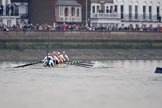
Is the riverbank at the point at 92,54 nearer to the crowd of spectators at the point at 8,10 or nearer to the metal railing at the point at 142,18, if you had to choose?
the crowd of spectators at the point at 8,10

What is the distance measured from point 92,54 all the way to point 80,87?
40.4 metres

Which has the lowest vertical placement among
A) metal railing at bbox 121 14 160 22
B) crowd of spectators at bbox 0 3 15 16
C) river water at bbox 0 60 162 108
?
river water at bbox 0 60 162 108

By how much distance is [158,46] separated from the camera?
112500 millimetres

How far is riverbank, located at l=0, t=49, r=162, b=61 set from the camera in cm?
10394

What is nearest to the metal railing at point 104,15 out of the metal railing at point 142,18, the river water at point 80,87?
the metal railing at point 142,18

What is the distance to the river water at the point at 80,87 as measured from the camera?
58.5 m

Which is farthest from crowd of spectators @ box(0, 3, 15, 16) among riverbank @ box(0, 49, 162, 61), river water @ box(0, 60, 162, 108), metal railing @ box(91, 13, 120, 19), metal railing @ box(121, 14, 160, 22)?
river water @ box(0, 60, 162, 108)

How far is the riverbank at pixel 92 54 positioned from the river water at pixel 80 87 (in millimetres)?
16414

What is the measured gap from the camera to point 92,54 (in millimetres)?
107312

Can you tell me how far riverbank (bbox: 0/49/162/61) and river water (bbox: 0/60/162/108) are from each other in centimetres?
1641

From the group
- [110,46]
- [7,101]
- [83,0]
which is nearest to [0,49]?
[110,46]

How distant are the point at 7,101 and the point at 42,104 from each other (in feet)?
8.18

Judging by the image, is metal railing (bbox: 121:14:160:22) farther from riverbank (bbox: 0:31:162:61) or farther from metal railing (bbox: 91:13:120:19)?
riverbank (bbox: 0:31:162:61)

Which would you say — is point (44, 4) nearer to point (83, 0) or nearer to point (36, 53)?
point (83, 0)
